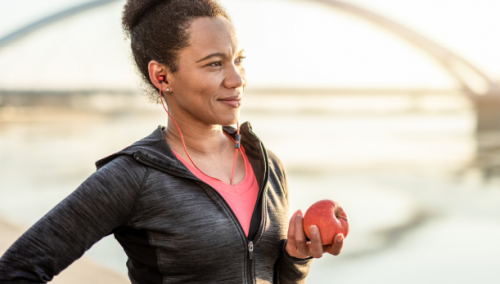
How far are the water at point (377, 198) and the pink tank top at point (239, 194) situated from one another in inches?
139

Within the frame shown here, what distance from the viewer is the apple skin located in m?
1.26

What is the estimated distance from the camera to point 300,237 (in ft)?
3.94

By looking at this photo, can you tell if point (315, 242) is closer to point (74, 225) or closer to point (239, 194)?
point (239, 194)

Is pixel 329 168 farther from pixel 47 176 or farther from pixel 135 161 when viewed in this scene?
pixel 135 161

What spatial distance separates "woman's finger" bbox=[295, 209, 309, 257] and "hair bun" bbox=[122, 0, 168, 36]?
68 cm

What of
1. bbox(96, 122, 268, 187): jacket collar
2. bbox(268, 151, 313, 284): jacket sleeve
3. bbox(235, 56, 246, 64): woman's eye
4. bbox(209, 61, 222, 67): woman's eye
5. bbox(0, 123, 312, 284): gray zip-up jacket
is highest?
bbox(235, 56, 246, 64): woman's eye

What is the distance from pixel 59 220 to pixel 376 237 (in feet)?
17.5

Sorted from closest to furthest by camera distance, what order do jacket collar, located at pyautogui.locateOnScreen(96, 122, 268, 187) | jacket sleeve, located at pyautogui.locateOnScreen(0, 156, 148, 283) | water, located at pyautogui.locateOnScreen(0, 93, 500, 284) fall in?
jacket sleeve, located at pyautogui.locateOnScreen(0, 156, 148, 283) < jacket collar, located at pyautogui.locateOnScreen(96, 122, 268, 187) < water, located at pyautogui.locateOnScreen(0, 93, 500, 284)

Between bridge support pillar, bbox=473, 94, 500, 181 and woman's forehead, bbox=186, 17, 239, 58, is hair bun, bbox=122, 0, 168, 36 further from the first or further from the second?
bridge support pillar, bbox=473, 94, 500, 181

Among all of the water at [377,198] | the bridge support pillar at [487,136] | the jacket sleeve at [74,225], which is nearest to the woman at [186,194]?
the jacket sleeve at [74,225]

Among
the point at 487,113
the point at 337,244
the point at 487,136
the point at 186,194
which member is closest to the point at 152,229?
the point at 186,194

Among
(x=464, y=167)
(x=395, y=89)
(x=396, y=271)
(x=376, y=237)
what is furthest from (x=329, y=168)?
(x=395, y=89)

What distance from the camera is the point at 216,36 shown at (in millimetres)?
1204

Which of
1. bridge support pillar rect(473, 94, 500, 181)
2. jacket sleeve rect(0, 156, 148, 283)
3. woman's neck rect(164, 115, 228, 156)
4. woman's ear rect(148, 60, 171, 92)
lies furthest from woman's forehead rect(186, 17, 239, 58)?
bridge support pillar rect(473, 94, 500, 181)
